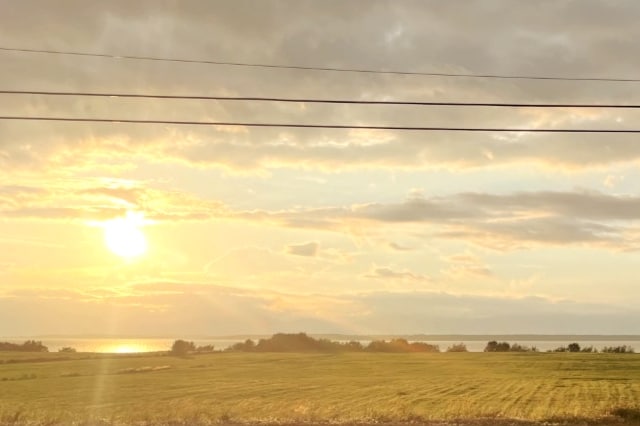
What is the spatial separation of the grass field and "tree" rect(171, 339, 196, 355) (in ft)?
63.8

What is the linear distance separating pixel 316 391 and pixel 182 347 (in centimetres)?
7595

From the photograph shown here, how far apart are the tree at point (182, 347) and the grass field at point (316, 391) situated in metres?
19.5

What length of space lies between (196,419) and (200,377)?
48.7 m

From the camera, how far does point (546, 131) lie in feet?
64.8

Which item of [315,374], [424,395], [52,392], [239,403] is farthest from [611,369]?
[52,392]

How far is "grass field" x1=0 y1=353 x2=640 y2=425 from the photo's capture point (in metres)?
29.8

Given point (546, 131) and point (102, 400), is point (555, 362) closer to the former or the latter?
point (102, 400)

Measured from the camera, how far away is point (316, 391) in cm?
5650

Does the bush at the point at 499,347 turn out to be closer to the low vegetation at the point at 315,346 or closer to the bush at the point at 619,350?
the low vegetation at the point at 315,346

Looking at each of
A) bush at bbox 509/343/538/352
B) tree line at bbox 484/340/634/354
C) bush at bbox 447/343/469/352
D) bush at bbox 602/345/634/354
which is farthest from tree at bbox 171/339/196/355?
bush at bbox 602/345/634/354

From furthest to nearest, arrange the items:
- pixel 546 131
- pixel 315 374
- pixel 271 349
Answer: pixel 271 349 < pixel 315 374 < pixel 546 131

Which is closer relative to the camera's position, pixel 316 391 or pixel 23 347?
pixel 316 391

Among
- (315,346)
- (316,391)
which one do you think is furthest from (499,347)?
(316,391)

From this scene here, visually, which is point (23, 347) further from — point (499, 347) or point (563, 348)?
point (563, 348)
